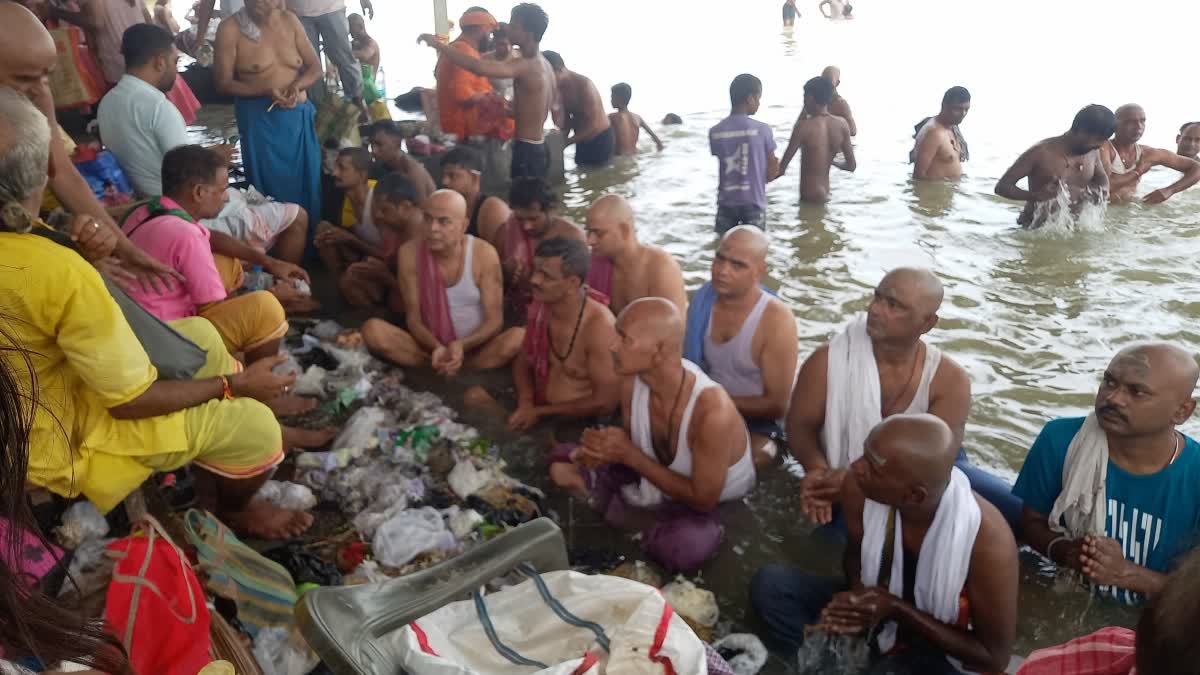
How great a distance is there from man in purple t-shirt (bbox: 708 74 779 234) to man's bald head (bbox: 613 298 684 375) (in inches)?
168

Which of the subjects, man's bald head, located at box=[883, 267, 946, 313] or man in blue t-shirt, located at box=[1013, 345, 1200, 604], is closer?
man in blue t-shirt, located at box=[1013, 345, 1200, 604]

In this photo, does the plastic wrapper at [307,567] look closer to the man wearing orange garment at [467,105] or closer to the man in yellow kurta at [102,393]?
the man in yellow kurta at [102,393]

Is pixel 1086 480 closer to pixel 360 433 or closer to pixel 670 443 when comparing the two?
pixel 670 443

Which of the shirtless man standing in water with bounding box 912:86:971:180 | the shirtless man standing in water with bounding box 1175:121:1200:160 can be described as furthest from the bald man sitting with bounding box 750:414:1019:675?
the shirtless man standing in water with bounding box 1175:121:1200:160

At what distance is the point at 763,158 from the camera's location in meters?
7.74

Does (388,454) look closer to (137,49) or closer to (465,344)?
(465,344)

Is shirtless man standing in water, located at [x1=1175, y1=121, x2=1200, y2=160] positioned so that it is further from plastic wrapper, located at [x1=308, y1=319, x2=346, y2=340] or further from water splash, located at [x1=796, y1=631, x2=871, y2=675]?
plastic wrapper, located at [x1=308, y1=319, x2=346, y2=340]

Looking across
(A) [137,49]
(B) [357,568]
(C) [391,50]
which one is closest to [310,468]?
(B) [357,568]

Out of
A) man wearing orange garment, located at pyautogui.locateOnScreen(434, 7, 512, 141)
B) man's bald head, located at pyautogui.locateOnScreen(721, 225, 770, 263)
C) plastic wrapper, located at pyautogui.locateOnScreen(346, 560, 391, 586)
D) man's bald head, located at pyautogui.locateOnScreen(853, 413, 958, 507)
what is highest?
man wearing orange garment, located at pyautogui.locateOnScreen(434, 7, 512, 141)

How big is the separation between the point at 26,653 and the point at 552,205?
4.87m

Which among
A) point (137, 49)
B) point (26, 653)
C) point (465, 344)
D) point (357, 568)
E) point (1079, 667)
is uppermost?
point (137, 49)

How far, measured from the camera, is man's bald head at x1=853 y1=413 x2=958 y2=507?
279 cm

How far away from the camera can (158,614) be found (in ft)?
8.71

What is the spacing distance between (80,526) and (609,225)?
9.87 feet
